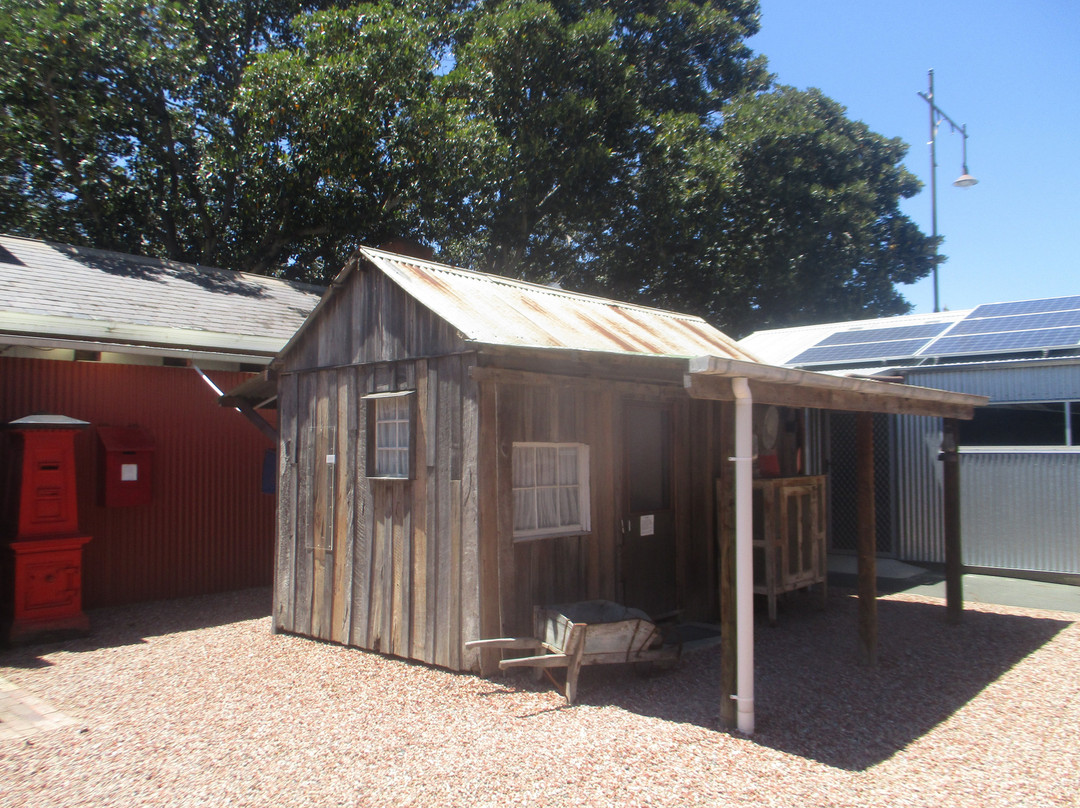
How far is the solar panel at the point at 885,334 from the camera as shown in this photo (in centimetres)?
1300

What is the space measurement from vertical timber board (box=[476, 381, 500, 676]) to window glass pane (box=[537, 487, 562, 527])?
682 mm

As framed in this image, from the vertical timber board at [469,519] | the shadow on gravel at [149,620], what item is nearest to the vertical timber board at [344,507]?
the vertical timber board at [469,519]

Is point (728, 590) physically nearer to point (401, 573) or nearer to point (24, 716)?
point (401, 573)

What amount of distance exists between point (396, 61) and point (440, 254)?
213 inches

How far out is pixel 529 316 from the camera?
7359 mm

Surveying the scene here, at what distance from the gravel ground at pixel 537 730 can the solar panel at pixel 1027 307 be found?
6440 mm

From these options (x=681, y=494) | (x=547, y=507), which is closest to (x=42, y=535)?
(x=547, y=507)

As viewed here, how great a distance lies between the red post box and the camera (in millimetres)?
7621

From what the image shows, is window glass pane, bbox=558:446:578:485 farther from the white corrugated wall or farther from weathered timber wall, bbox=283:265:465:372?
the white corrugated wall

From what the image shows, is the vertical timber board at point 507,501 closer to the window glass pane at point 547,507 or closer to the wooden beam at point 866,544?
the window glass pane at point 547,507

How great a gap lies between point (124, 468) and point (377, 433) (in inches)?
137

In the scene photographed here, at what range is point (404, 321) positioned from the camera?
22.9ft

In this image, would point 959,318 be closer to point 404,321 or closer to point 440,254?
point 404,321

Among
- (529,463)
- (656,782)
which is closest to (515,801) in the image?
(656,782)
